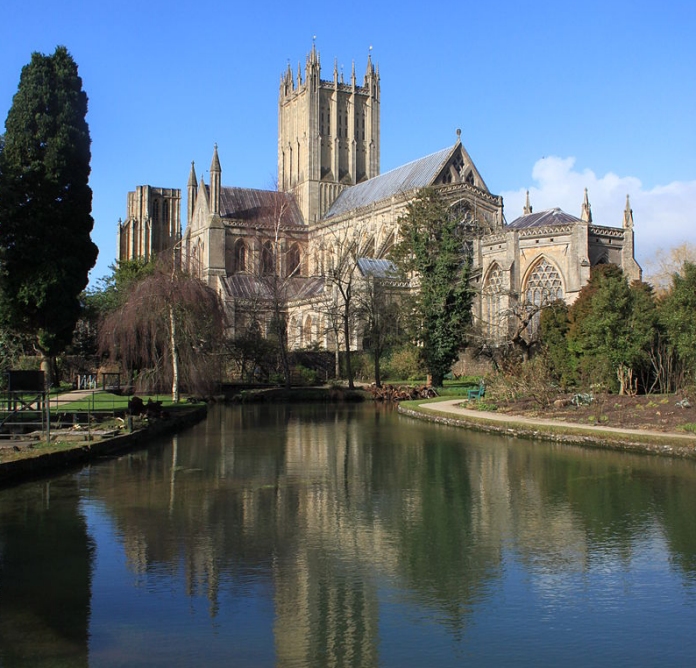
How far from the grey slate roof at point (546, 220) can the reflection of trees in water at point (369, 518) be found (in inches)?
1251

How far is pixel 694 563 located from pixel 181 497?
22.6ft

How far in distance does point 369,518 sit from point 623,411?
12.7m

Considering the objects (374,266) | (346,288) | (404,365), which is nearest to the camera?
(404,365)

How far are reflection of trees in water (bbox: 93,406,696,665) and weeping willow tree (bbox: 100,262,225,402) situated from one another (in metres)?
13.5

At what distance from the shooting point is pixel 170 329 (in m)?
31.9

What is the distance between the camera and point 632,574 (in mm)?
8312

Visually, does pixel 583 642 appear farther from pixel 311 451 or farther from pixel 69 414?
pixel 69 414

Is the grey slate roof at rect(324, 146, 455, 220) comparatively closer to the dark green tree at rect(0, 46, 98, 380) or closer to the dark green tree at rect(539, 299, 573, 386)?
the dark green tree at rect(539, 299, 573, 386)

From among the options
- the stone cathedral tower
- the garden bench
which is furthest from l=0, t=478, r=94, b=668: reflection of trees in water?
the stone cathedral tower

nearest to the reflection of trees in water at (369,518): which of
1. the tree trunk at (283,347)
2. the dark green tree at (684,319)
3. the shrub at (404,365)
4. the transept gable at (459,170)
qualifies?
the dark green tree at (684,319)

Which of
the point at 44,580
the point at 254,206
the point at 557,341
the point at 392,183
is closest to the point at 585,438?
the point at 557,341

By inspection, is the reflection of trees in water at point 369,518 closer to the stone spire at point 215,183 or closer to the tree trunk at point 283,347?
the tree trunk at point 283,347

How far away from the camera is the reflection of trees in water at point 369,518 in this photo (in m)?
7.63

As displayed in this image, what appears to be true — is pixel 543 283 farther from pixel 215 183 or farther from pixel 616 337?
pixel 215 183
